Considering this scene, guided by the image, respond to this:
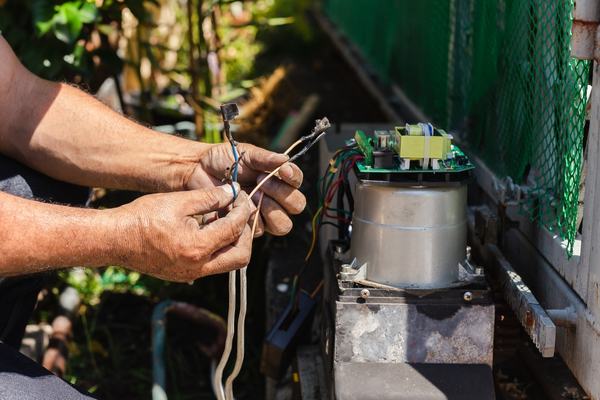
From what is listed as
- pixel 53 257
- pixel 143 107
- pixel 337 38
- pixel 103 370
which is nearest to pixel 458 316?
pixel 53 257

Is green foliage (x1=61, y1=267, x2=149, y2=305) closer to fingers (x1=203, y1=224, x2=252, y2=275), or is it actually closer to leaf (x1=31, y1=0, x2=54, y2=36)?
leaf (x1=31, y1=0, x2=54, y2=36)

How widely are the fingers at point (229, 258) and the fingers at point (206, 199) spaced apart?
0.09m

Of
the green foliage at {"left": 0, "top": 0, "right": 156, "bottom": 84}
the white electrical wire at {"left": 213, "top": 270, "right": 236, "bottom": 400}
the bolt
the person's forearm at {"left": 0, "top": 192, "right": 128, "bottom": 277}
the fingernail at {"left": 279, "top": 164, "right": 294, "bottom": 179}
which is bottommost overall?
the white electrical wire at {"left": 213, "top": 270, "right": 236, "bottom": 400}

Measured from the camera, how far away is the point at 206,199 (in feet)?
6.39

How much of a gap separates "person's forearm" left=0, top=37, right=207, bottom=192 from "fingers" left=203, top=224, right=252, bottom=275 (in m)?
0.54

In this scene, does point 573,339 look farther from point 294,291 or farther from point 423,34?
point 423,34

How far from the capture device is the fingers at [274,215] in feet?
7.11

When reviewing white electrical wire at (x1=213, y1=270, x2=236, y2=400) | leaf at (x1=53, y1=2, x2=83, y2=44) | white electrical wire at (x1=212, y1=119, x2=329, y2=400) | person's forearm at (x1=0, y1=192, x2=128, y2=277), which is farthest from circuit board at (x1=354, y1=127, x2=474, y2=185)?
leaf at (x1=53, y1=2, x2=83, y2=44)

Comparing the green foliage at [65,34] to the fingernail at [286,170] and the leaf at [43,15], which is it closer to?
the leaf at [43,15]

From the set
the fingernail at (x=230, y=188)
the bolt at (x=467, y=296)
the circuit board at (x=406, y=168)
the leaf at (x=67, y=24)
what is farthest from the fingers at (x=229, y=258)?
the leaf at (x=67, y=24)

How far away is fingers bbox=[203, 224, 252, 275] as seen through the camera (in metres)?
1.94

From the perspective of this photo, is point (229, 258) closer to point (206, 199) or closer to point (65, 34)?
point (206, 199)

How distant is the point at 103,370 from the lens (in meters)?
3.28

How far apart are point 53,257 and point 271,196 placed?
0.54 m
